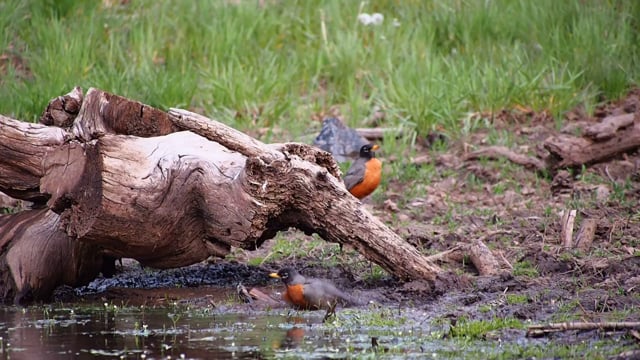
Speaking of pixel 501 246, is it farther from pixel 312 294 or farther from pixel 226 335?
pixel 226 335

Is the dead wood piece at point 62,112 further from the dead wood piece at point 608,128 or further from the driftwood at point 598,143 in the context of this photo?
the dead wood piece at point 608,128

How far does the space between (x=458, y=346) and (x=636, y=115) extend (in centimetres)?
531

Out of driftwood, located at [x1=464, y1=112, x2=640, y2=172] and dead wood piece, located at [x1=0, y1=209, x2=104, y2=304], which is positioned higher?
dead wood piece, located at [x1=0, y1=209, x2=104, y2=304]

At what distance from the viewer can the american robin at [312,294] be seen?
734 centimetres

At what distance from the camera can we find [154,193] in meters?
6.99

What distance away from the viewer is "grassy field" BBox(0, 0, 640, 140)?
11.7 m

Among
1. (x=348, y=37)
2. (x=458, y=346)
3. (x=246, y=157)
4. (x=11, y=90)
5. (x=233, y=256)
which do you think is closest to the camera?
(x=458, y=346)

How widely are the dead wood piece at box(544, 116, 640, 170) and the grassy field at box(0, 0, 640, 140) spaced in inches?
56.2

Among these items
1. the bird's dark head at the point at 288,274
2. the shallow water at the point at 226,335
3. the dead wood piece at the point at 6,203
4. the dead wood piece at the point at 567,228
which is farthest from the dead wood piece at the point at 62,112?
the dead wood piece at the point at 567,228

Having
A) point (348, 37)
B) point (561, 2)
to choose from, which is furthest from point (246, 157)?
point (561, 2)

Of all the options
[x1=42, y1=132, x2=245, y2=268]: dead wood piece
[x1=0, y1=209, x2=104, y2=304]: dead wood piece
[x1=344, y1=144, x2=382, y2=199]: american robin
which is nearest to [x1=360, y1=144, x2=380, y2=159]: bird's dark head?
[x1=344, y1=144, x2=382, y2=199]: american robin

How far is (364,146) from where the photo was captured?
1034cm

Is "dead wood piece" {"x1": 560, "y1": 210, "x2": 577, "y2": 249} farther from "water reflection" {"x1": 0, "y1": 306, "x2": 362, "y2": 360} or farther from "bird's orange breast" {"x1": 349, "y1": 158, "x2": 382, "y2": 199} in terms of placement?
"water reflection" {"x1": 0, "y1": 306, "x2": 362, "y2": 360}

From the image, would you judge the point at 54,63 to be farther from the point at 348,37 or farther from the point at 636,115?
the point at 636,115
